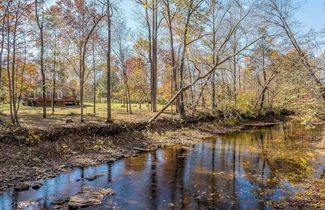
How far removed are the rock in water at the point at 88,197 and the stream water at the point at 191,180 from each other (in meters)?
0.24

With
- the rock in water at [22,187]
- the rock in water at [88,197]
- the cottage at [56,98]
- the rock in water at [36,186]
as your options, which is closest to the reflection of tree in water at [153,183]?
the rock in water at [88,197]

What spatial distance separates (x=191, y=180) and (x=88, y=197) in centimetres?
362

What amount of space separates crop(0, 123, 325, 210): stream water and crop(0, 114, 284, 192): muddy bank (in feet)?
2.70

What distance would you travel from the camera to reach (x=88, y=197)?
6535mm

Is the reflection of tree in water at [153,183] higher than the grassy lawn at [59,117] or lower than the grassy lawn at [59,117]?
lower

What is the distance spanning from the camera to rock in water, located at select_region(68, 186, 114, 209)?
240 inches

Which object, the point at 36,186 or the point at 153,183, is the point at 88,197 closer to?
the point at 36,186

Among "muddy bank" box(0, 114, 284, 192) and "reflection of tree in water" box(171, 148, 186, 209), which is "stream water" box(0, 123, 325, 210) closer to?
"reflection of tree in water" box(171, 148, 186, 209)

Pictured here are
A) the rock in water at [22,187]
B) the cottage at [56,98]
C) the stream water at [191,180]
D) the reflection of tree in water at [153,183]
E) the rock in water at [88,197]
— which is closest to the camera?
the rock in water at [88,197]

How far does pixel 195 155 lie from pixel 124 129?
5.52 m

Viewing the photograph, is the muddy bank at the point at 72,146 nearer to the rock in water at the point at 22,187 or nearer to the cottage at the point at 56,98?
the rock in water at the point at 22,187

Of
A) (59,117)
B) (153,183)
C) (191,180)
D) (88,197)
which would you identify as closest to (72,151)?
(88,197)

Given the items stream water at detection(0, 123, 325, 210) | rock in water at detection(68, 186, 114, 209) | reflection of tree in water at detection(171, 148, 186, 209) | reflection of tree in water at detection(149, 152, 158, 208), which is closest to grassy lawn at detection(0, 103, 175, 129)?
stream water at detection(0, 123, 325, 210)

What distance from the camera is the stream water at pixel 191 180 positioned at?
251 inches
